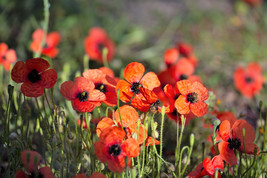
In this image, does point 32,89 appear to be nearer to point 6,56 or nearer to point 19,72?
point 19,72

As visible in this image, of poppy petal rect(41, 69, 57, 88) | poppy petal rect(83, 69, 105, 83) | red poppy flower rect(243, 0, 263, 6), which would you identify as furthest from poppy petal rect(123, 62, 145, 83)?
red poppy flower rect(243, 0, 263, 6)

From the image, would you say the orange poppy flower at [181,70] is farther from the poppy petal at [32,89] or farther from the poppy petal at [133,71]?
the poppy petal at [32,89]

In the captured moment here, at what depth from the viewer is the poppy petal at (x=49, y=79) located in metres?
1.04

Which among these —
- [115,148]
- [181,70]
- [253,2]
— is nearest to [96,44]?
[181,70]

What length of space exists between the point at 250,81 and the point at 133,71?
1.42m

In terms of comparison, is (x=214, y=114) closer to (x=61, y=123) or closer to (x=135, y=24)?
(x=61, y=123)

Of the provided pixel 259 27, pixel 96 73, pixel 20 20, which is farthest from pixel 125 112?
pixel 259 27

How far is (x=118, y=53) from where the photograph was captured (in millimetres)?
3059

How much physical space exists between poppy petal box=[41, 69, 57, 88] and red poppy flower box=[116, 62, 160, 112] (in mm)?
194

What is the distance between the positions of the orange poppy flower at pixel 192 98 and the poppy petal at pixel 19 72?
468 millimetres

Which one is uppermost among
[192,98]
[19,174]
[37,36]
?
[37,36]

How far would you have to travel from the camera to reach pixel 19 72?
3.39 ft

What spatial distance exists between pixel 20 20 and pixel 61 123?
1843 millimetres

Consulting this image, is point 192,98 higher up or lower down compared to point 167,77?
lower down
